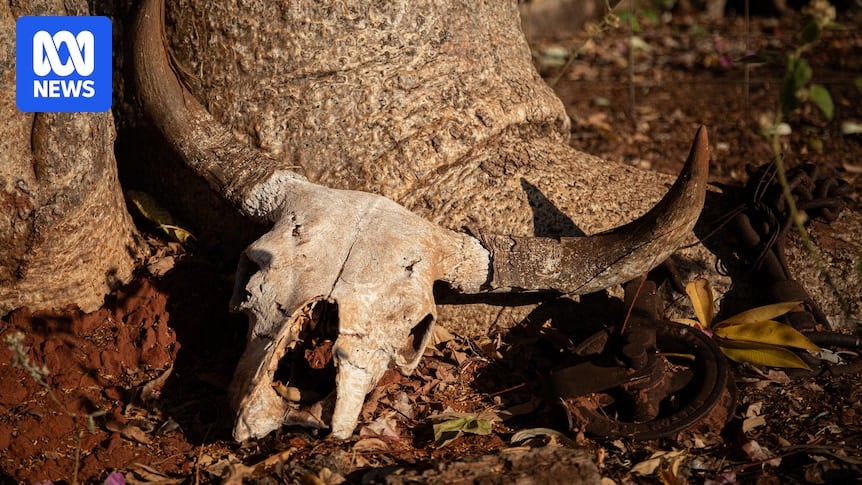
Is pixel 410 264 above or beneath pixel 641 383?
above

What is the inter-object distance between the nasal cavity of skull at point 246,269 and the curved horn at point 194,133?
0.21 meters

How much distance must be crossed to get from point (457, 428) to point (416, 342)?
327 millimetres

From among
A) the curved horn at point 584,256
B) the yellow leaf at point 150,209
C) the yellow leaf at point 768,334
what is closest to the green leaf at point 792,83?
the curved horn at point 584,256

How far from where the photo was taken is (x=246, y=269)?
9.76 feet

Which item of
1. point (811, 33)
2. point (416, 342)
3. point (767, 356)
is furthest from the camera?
point (767, 356)

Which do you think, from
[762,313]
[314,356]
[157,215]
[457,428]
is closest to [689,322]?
[762,313]

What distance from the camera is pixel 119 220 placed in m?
3.36

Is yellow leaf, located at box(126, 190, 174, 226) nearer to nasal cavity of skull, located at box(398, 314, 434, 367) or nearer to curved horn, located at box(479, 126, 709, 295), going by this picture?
nasal cavity of skull, located at box(398, 314, 434, 367)

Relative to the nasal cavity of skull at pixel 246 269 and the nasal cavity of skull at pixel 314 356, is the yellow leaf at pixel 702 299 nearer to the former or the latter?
the nasal cavity of skull at pixel 314 356

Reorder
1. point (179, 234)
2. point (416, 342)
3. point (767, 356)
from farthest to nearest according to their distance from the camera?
point (179, 234) < point (767, 356) < point (416, 342)

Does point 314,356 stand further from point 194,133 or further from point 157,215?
point 157,215

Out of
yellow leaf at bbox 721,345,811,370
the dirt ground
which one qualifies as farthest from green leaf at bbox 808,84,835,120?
yellow leaf at bbox 721,345,811,370

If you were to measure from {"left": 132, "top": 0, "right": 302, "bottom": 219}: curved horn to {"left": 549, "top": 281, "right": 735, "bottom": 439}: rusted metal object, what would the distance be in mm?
1255

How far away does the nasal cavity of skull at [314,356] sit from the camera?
2.77m
